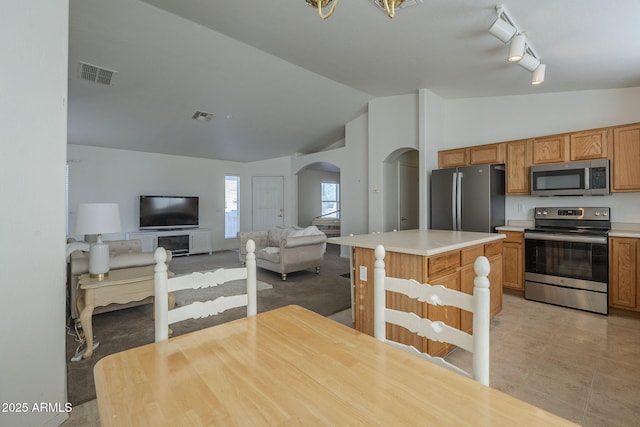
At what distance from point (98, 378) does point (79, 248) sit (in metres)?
3.10

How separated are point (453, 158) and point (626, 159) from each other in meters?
1.92

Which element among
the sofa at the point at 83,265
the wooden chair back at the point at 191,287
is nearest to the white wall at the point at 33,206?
the wooden chair back at the point at 191,287

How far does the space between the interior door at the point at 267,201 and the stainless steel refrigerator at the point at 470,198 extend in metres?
4.73

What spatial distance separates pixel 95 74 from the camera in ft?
12.5

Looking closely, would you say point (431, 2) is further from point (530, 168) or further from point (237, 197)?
point (237, 197)

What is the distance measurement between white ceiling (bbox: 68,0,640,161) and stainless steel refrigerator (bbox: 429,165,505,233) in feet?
4.08

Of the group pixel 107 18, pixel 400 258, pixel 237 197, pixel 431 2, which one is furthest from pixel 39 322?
pixel 237 197

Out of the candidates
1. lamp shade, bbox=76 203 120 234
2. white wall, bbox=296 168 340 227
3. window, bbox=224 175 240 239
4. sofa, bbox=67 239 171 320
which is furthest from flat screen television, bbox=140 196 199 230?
lamp shade, bbox=76 203 120 234

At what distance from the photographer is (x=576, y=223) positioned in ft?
12.0

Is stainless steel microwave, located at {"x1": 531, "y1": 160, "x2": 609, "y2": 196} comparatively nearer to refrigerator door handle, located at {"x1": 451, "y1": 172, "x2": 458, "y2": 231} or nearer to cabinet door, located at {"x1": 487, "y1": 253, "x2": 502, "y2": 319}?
refrigerator door handle, located at {"x1": 451, "y1": 172, "x2": 458, "y2": 231}

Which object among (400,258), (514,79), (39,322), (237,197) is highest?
(514,79)

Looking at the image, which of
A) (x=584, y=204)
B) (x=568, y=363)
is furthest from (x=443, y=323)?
(x=584, y=204)

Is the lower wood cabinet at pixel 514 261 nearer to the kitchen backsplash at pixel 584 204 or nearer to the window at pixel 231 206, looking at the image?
the kitchen backsplash at pixel 584 204

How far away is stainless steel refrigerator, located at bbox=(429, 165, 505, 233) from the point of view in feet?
12.8
